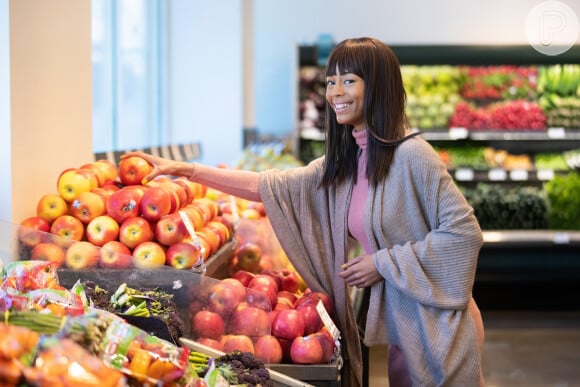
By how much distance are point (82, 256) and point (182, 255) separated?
520mm

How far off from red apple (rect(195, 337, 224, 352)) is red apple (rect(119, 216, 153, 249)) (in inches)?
20.8

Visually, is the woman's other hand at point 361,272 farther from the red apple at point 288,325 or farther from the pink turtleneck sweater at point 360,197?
the red apple at point 288,325

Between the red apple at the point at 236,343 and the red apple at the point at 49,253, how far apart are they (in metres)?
0.49

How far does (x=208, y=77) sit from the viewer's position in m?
8.34

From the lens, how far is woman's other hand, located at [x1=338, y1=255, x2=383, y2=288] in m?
2.80

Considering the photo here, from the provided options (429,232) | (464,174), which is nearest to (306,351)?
(429,232)

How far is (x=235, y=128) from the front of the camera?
830 centimetres

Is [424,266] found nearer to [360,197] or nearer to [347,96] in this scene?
[360,197]

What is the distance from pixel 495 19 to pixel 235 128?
317 cm

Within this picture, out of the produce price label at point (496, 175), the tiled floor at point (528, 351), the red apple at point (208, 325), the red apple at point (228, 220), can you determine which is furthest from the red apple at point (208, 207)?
the produce price label at point (496, 175)

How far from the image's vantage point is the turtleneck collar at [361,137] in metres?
2.88

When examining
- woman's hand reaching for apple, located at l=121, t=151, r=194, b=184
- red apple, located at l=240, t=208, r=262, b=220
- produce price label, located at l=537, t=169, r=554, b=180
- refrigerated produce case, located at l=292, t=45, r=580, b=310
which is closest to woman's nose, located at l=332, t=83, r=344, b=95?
woman's hand reaching for apple, located at l=121, t=151, r=194, b=184

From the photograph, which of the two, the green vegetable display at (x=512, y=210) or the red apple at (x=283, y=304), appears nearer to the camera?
the red apple at (x=283, y=304)

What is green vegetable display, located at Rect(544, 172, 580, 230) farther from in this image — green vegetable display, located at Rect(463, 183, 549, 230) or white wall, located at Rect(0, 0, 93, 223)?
white wall, located at Rect(0, 0, 93, 223)
